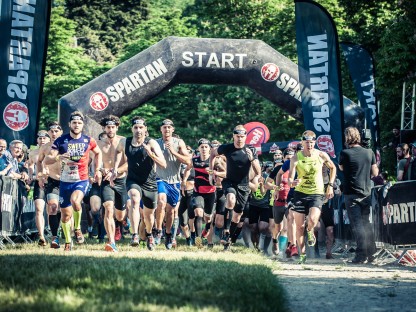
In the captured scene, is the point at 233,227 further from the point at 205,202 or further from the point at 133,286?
the point at 133,286

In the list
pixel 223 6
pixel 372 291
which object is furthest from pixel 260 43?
pixel 223 6

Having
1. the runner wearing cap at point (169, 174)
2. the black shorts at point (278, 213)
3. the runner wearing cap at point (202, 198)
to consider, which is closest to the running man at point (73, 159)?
the runner wearing cap at point (169, 174)

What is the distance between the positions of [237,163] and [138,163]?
2.32 meters

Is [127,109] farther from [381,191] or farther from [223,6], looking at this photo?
[223,6]

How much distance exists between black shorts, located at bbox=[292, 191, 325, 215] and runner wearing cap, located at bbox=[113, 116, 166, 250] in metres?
2.36

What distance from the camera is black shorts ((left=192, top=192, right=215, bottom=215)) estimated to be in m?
18.0

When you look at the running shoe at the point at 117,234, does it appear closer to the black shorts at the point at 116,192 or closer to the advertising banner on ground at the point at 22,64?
the advertising banner on ground at the point at 22,64

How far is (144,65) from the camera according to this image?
2039 cm

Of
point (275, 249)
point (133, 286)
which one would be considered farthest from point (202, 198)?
point (133, 286)

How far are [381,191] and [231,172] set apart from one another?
9.64 ft

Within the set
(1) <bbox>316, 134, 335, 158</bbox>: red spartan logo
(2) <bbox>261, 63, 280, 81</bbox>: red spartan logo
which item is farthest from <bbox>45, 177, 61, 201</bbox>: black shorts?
(2) <bbox>261, 63, 280, 81</bbox>: red spartan logo

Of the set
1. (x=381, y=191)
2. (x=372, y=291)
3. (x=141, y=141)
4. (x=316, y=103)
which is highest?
(x=316, y=103)

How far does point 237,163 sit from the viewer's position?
53.3 ft

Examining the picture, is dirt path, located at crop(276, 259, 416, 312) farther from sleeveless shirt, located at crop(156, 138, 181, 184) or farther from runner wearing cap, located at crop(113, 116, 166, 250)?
sleeveless shirt, located at crop(156, 138, 181, 184)
